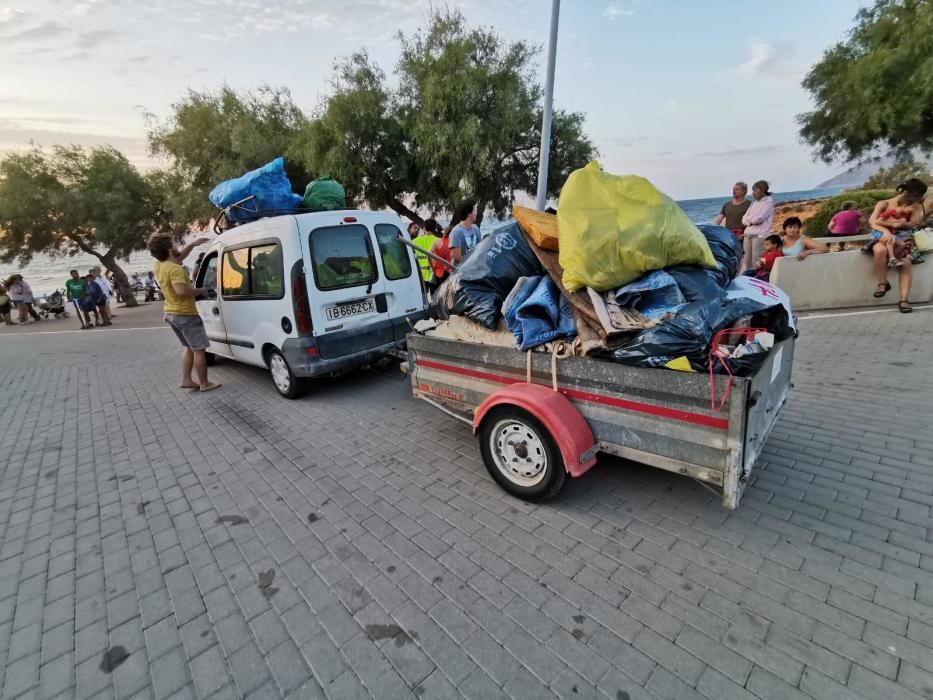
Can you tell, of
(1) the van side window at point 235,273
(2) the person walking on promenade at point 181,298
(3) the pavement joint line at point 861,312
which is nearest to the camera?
(1) the van side window at point 235,273

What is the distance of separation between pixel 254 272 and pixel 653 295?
176 inches

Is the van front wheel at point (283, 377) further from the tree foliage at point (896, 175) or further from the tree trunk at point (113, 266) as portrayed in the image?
the tree foliage at point (896, 175)

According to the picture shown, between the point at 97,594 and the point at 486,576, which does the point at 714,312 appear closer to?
the point at 486,576

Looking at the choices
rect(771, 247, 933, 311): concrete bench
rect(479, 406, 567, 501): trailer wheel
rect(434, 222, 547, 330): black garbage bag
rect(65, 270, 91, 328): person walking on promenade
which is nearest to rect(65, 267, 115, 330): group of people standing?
rect(65, 270, 91, 328): person walking on promenade

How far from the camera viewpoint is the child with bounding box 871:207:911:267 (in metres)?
6.89

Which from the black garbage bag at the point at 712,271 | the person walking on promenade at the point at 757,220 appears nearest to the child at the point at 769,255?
the person walking on promenade at the point at 757,220

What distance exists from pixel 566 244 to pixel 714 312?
2.99 feet

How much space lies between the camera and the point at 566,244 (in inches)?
104

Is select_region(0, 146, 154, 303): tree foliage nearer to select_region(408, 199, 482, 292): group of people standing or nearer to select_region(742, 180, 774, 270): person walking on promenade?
select_region(408, 199, 482, 292): group of people standing

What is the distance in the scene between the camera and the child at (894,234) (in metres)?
6.89

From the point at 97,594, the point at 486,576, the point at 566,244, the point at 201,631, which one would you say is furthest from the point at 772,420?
the point at 97,594

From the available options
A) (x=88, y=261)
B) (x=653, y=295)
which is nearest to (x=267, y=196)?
(x=653, y=295)

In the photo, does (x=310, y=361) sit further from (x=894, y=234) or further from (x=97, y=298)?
(x=97, y=298)

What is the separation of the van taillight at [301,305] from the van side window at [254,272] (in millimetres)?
201
